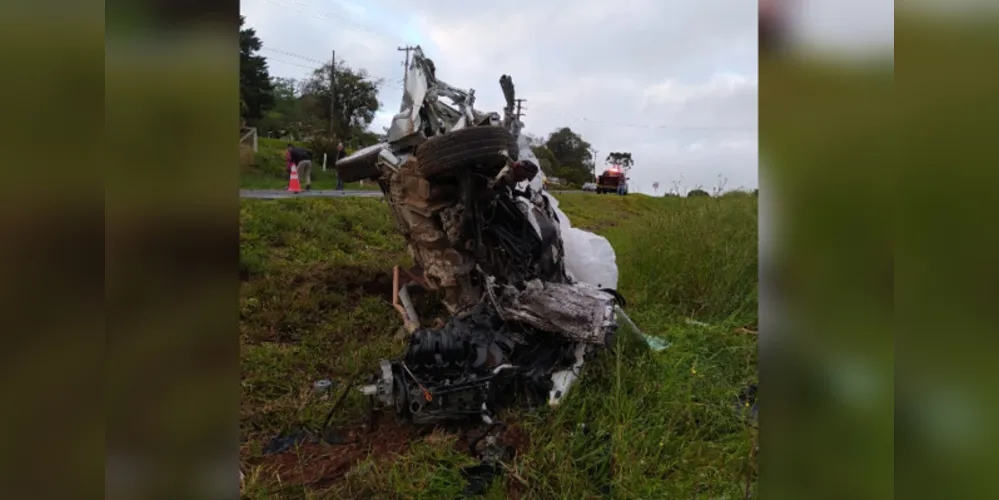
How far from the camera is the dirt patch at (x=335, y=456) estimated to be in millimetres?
2379

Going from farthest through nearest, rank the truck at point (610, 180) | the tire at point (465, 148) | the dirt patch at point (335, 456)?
the truck at point (610, 180) < the tire at point (465, 148) < the dirt patch at point (335, 456)

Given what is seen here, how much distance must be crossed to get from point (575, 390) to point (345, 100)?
20186 mm

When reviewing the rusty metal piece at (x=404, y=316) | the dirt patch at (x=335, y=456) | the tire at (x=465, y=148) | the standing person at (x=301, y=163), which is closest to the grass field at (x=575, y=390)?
the dirt patch at (x=335, y=456)

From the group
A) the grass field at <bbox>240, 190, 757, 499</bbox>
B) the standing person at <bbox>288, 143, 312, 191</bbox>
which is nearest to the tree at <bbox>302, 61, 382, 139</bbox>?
the standing person at <bbox>288, 143, 312, 191</bbox>

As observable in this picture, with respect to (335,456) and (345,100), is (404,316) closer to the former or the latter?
(335,456)

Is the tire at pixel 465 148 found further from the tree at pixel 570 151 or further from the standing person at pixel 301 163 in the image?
the tree at pixel 570 151

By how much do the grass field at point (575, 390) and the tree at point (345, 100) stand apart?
14254 mm

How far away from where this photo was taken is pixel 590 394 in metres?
2.95

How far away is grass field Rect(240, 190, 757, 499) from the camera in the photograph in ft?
7.32
